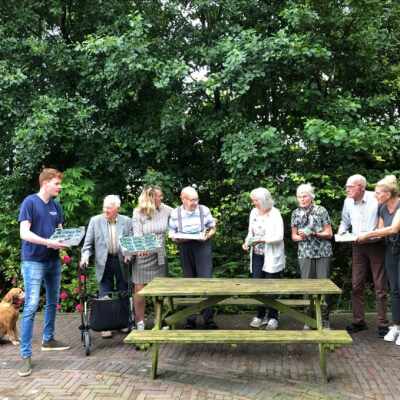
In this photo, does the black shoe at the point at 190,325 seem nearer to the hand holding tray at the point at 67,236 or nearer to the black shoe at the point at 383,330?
the hand holding tray at the point at 67,236

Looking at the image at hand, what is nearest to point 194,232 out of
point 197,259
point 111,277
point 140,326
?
point 197,259

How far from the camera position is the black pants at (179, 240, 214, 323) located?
20.6 ft

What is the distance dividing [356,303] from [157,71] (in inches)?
177

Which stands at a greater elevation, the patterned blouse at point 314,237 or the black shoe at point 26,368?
the patterned blouse at point 314,237

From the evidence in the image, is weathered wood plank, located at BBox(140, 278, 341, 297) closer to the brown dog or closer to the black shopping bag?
the black shopping bag

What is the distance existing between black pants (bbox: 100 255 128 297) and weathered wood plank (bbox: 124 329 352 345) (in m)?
1.75

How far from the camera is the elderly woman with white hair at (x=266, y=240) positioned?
6098 millimetres

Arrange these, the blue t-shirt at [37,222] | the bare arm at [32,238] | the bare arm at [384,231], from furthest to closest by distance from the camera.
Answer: the bare arm at [384,231], the blue t-shirt at [37,222], the bare arm at [32,238]

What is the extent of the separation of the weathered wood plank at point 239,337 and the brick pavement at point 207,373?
445mm

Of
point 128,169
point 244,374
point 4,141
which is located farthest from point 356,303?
point 4,141

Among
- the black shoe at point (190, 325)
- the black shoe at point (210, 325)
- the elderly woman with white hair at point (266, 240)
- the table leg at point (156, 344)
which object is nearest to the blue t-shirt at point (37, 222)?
the table leg at point (156, 344)

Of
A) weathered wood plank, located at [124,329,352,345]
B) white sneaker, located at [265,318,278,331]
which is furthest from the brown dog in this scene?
white sneaker, located at [265,318,278,331]

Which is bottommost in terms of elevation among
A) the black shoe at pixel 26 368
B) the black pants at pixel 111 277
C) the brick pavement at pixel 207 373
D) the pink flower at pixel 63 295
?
the brick pavement at pixel 207 373

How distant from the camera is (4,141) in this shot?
8914 mm
